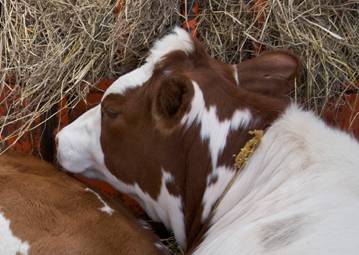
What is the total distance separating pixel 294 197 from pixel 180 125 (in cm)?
49

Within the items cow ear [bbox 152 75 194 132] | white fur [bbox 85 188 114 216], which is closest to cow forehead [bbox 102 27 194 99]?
cow ear [bbox 152 75 194 132]

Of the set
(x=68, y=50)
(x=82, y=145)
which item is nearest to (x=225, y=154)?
(x=82, y=145)

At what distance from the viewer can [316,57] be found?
10.8 ft

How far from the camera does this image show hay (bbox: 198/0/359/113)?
128 inches

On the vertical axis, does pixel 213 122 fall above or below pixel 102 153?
above

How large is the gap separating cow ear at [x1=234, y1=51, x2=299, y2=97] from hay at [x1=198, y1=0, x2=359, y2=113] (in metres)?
0.51

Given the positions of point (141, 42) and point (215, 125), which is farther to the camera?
point (141, 42)

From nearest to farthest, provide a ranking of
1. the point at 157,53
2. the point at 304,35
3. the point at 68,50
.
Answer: the point at 157,53 < the point at 304,35 < the point at 68,50

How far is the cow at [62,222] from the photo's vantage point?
2465 millimetres

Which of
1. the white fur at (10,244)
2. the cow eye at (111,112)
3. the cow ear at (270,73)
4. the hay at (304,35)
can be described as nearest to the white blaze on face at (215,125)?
the cow ear at (270,73)

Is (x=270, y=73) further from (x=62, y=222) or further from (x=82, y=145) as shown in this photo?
(x=62, y=222)

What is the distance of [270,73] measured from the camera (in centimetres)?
268

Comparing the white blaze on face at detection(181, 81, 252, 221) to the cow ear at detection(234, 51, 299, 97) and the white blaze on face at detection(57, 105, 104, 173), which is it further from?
the white blaze on face at detection(57, 105, 104, 173)

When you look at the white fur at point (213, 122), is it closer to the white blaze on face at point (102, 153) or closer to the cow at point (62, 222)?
the white blaze on face at point (102, 153)
